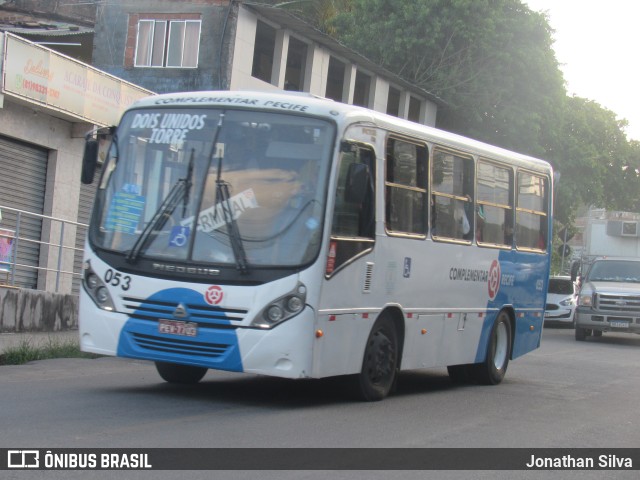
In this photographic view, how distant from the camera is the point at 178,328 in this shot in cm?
968

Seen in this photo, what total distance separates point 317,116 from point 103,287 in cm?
259

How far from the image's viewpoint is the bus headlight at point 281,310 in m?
9.48

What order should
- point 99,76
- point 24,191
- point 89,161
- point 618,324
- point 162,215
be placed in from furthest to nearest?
point 618,324, point 99,76, point 24,191, point 89,161, point 162,215

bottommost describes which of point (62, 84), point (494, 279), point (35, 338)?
point (35, 338)

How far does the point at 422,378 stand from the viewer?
14719mm

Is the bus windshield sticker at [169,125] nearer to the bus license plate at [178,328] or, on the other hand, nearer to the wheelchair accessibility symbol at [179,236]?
the wheelchair accessibility symbol at [179,236]

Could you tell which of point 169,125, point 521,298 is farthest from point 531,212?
point 169,125

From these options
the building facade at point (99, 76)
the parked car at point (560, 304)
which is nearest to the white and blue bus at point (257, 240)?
the building facade at point (99, 76)

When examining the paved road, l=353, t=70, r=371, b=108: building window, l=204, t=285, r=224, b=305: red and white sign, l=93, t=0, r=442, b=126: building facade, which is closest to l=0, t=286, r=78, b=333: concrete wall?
the paved road

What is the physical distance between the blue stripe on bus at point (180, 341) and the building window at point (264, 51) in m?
23.7

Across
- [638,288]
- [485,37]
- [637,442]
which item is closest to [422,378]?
[637,442]

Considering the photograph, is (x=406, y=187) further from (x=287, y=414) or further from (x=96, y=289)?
(x=96, y=289)

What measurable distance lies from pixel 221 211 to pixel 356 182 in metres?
1.26

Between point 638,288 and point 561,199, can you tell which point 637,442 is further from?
point 561,199
